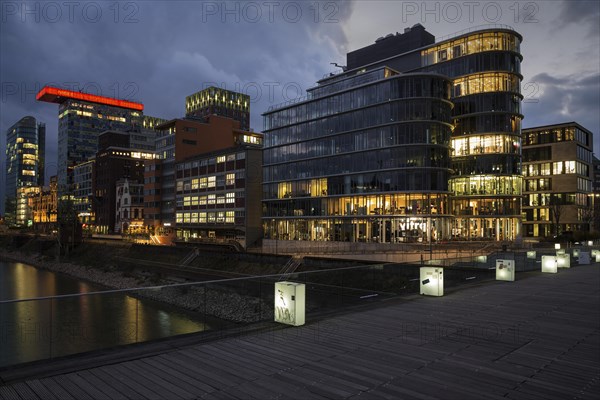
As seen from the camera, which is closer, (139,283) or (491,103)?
(139,283)

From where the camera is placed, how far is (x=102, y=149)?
159500mm

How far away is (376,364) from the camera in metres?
10.7

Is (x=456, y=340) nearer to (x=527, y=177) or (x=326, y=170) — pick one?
(x=326, y=170)

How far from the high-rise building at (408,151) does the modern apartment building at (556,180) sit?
27.9m

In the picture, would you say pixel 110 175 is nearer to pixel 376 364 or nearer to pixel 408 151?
pixel 408 151

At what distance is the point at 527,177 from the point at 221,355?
119 meters

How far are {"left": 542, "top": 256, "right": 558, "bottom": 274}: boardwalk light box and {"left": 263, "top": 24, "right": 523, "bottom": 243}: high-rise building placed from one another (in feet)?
132

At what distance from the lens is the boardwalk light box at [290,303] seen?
14375mm

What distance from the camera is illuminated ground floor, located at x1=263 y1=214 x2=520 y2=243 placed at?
74.8 metres

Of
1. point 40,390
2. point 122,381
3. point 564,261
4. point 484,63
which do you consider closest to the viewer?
point 40,390

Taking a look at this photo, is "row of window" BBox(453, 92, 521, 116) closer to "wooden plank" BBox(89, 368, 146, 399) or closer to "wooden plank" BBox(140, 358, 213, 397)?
"wooden plank" BBox(140, 358, 213, 397)

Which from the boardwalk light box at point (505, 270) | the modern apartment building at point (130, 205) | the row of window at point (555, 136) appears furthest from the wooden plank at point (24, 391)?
the modern apartment building at point (130, 205)

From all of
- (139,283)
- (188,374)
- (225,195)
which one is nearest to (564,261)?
(188,374)

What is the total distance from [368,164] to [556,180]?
57.5 m
